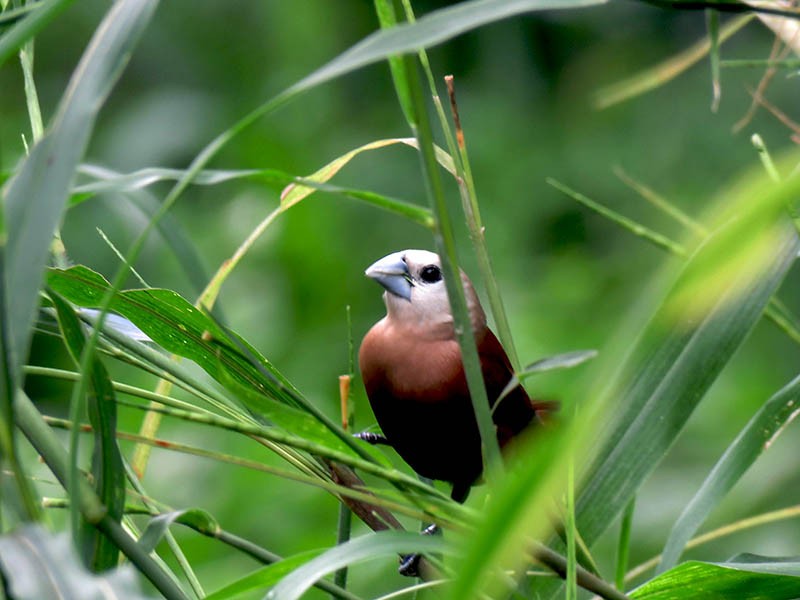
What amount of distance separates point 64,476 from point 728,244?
32 cm

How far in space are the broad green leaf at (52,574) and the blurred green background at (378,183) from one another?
1.22m

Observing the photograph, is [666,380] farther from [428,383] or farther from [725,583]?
[428,383]

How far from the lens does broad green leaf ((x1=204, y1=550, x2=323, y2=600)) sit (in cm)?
53

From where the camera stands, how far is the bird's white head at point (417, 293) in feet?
3.95

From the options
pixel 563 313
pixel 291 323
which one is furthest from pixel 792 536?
pixel 291 323

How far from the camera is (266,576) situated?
0.55m

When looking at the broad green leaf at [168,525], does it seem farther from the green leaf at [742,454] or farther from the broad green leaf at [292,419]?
the green leaf at [742,454]

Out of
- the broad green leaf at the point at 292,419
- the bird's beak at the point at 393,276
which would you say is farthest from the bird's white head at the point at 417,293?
the broad green leaf at the point at 292,419

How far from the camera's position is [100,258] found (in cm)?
267

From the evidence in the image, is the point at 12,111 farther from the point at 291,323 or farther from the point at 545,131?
the point at 545,131

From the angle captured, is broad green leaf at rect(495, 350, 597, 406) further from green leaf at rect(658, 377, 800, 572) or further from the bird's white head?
the bird's white head

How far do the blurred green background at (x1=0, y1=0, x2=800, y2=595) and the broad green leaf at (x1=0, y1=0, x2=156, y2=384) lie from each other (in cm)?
121

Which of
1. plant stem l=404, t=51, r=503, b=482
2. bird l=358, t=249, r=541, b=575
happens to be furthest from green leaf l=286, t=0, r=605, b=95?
bird l=358, t=249, r=541, b=575

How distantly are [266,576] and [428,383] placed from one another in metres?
0.59
